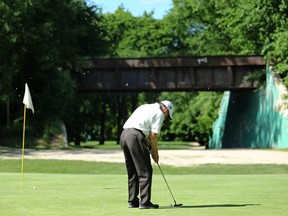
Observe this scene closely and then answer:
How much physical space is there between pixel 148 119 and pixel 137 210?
1516 mm

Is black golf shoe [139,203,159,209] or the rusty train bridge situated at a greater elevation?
the rusty train bridge

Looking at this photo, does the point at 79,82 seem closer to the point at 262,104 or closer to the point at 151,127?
the point at 262,104

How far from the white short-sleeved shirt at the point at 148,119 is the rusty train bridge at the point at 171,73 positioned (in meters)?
40.9

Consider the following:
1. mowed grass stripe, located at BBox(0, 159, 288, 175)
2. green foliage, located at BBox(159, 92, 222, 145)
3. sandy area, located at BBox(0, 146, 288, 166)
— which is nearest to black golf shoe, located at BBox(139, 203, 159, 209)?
mowed grass stripe, located at BBox(0, 159, 288, 175)

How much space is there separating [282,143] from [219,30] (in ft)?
71.2

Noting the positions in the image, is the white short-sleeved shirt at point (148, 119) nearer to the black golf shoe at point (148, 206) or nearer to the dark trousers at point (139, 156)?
the dark trousers at point (139, 156)

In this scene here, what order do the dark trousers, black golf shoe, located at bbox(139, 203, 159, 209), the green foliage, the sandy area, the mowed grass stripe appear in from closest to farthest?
black golf shoe, located at bbox(139, 203, 159, 209) < the dark trousers < the mowed grass stripe < the sandy area < the green foliage

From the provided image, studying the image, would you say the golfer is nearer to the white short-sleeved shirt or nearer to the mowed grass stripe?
the white short-sleeved shirt

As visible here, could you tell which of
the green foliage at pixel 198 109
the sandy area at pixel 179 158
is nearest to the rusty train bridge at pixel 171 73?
the sandy area at pixel 179 158

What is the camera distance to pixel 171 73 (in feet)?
176

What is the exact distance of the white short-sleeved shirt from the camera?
11.8m

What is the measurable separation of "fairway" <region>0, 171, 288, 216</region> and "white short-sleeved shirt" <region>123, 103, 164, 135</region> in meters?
1.32

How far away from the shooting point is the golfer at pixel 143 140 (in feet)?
38.7

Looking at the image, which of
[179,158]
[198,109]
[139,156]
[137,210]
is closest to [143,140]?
[139,156]
